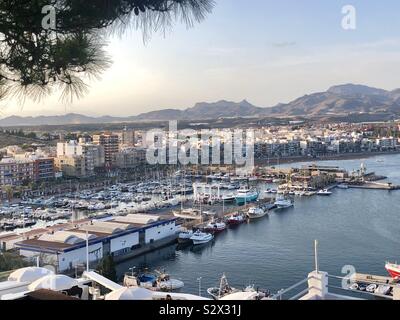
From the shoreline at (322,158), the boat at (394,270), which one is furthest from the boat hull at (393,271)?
the shoreline at (322,158)

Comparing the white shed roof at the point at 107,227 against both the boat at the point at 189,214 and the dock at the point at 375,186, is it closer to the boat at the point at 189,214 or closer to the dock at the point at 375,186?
the boat at the point at 189,214

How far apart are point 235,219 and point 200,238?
1.23 meters

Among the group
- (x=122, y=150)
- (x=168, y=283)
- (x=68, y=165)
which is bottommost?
(x=168, y=283)

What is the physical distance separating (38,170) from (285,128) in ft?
45.9

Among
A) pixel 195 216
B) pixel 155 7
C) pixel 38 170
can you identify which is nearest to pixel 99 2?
pixel 155 7

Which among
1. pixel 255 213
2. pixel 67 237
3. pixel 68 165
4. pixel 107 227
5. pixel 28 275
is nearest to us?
pixel 28 275

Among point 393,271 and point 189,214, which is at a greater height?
point 393,271

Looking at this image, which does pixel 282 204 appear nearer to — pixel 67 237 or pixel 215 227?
pixel 215 227

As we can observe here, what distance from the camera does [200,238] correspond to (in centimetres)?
534

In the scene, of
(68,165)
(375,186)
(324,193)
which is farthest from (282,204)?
(68,165)

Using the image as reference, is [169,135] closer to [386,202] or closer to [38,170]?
[38,170]

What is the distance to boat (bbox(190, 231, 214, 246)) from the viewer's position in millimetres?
5316

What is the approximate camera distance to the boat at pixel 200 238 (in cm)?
532

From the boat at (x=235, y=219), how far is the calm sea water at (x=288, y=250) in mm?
132
